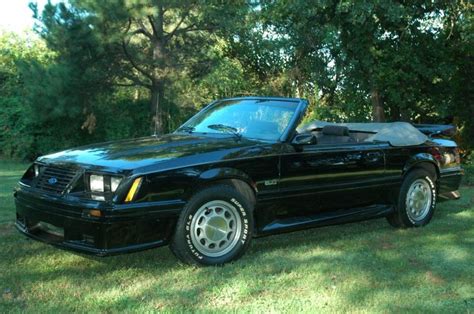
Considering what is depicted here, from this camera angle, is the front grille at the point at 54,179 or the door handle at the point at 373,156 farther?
the door handle at the point at 373,156

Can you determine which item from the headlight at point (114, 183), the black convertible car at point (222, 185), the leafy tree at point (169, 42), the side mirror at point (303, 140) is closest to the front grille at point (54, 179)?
the black convertible car at point (222, 185)

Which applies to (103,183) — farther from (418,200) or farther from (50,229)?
(418,200)

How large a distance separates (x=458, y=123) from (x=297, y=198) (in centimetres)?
1228

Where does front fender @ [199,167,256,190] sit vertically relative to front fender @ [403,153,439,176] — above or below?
above

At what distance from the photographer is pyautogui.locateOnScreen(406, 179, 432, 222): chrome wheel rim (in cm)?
667

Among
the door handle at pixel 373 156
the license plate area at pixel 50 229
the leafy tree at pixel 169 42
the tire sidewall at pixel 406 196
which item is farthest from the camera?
the leafy tree at pixel 169 42

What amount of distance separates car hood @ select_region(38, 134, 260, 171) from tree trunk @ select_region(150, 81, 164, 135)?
13.4 metres

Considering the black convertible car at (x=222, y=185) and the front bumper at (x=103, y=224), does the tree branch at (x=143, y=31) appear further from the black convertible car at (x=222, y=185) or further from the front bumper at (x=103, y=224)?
the front bumper at (x=103, y=224)

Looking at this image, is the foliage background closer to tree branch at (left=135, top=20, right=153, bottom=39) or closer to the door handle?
tree branch at (left=135, top=20, right=153, bottom=39)

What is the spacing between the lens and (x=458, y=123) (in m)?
16.3

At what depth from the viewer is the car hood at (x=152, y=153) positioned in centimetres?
463

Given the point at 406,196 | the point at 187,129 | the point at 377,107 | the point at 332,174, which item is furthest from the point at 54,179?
the point at 377,107

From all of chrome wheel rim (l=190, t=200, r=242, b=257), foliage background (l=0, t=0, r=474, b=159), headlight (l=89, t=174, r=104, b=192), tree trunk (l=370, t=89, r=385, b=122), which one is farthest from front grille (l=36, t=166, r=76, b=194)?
tree trunk (l=370, t=89, r=385, b=122)

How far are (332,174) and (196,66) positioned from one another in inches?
546
